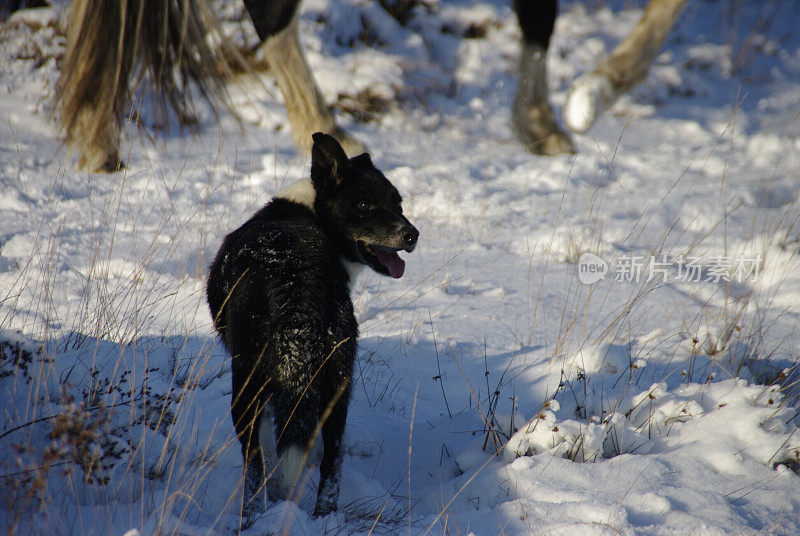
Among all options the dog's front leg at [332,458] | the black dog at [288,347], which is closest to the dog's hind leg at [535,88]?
the black dog at [288,347]

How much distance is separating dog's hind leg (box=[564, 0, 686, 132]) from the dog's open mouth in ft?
14.0

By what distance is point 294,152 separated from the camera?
6578 millimetres

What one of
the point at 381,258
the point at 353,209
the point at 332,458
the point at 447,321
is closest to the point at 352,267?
the point at 381,258

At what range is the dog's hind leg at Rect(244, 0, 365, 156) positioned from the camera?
5.50 m

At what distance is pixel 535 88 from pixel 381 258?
4.43m

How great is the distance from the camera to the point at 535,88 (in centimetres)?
654

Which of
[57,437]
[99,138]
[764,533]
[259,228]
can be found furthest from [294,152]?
[764,533]

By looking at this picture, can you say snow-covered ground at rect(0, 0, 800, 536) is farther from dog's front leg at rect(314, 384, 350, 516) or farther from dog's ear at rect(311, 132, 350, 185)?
dog's ear at rect(311, 132, 350, 185)

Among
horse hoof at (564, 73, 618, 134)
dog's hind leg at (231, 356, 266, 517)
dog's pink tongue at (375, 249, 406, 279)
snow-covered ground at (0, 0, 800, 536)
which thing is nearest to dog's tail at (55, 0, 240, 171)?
snow-covered ground at (0, 0, 800, 536)

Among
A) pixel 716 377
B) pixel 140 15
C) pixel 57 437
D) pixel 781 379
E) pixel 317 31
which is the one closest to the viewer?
pixel 57 437

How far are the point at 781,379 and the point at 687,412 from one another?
0.64m

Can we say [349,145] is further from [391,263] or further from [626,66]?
[626,66]

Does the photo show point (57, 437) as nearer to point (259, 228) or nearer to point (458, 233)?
point (259, 228)

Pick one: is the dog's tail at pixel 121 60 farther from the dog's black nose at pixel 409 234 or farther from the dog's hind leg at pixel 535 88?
the dog's hind leg at pixel 535 88
